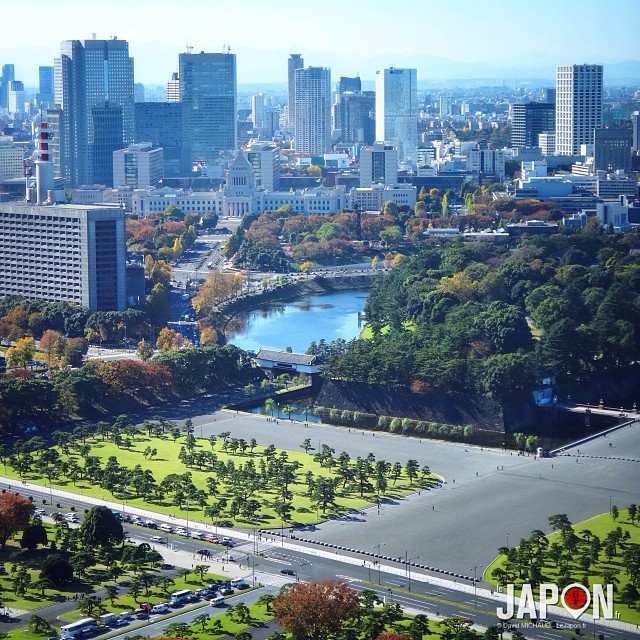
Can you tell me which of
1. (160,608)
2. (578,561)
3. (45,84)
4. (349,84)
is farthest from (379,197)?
(45,84)

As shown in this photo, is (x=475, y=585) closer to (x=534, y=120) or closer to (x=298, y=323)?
(x=298, y=323)

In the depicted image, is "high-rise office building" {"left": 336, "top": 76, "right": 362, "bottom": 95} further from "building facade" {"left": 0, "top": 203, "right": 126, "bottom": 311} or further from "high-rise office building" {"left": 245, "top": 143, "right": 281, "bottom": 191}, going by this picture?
"building facade" {"left": 0, "top": 203, "right": 126, "bottom": 311}

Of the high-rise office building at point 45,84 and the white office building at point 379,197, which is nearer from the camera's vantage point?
the white office building at point 379,197

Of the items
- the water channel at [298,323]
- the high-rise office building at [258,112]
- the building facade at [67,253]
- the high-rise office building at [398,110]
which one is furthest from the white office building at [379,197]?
the high-rise office building at [258,112]

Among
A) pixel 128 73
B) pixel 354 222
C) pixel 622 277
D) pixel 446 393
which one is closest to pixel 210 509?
pixel 446 393

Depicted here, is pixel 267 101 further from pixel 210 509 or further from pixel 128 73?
pixel 210 509
